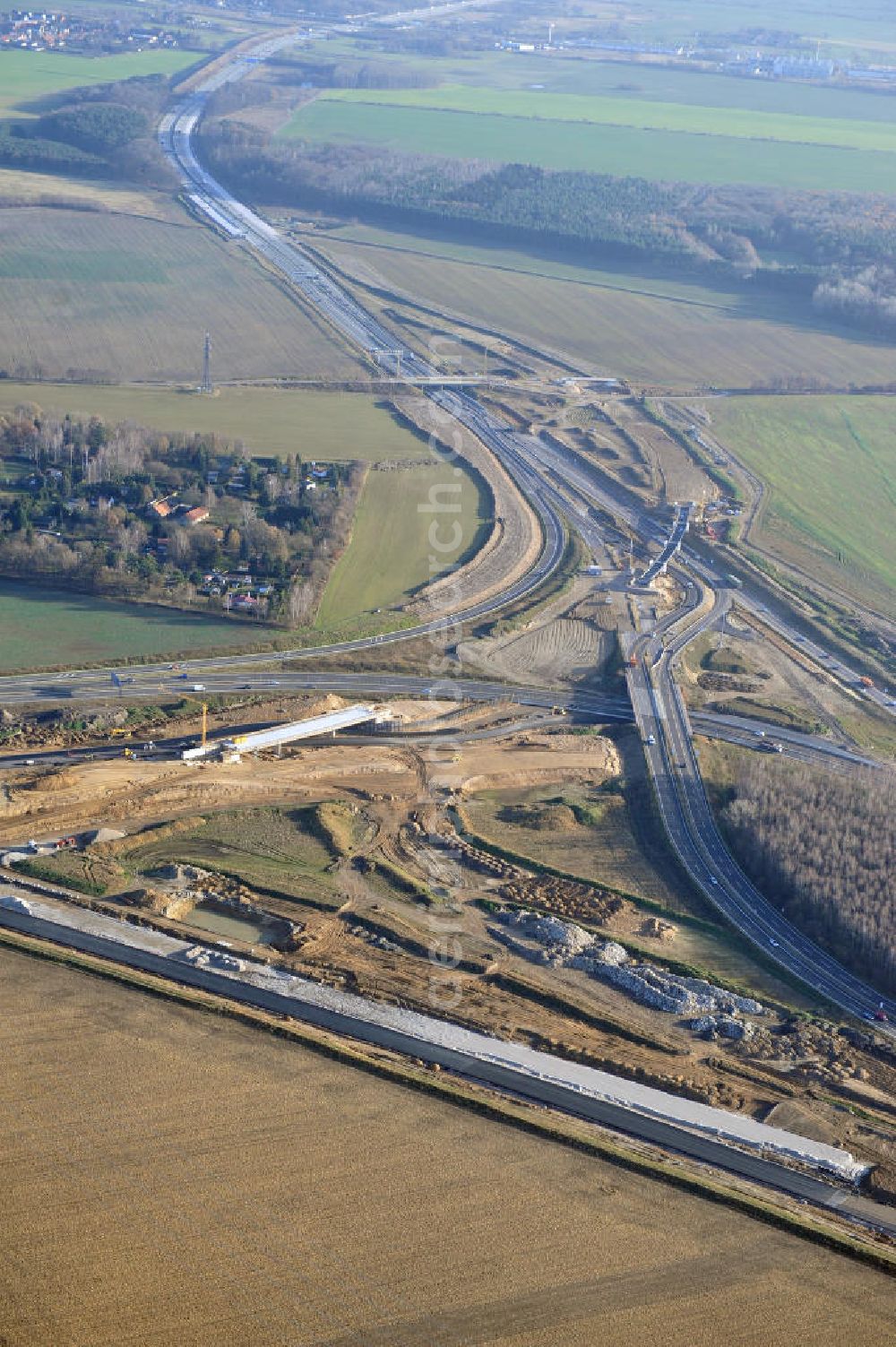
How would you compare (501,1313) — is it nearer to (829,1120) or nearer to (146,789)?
(829,1120)

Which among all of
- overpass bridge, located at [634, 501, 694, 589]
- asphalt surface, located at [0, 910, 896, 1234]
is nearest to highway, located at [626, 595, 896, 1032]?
overpass bridge, located at [634, 501, 694, 589]

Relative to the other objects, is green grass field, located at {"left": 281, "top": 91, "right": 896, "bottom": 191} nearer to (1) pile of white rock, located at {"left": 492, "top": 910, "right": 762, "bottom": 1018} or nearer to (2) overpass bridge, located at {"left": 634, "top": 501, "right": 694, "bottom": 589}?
(2) overpass bridge, located at {"left": 634, "top": 501, "right": 694, "bottom": 589}

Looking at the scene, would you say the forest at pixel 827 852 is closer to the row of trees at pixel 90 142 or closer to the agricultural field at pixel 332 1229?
the agricultural field at pixel 332 1229

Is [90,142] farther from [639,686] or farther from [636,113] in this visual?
[639,686]

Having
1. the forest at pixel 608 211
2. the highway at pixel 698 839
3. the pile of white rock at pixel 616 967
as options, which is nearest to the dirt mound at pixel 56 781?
the pile of white rock at pixel 616 967

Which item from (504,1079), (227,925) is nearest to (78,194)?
(227,925)
